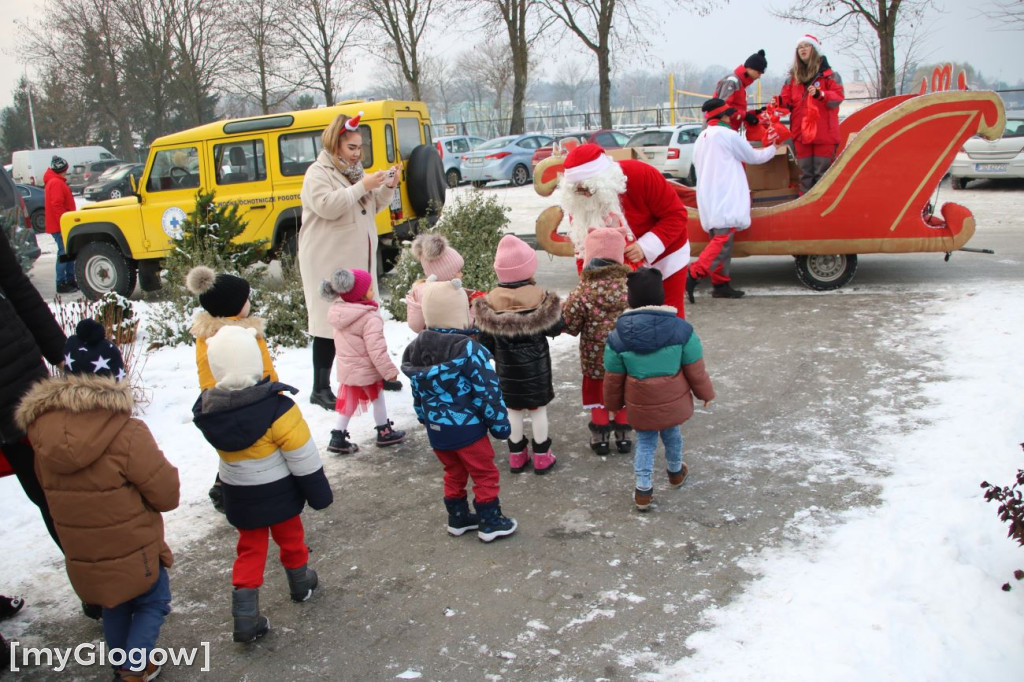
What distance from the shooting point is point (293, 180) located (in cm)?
1011

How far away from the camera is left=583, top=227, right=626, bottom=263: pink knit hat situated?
461 cm

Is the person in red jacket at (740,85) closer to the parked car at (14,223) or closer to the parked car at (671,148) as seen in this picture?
the parked car at (14,223)

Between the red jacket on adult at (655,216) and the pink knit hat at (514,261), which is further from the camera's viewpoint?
the red jacket on adult at (655,216)

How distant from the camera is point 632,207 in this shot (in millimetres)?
5016

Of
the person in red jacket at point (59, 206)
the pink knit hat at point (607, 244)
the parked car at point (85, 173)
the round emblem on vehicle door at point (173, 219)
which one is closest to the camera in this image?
the pink knit hat at point (607, 244)

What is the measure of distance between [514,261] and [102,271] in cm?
868

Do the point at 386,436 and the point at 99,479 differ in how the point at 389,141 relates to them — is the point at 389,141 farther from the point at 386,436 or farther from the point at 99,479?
the point at 99,479

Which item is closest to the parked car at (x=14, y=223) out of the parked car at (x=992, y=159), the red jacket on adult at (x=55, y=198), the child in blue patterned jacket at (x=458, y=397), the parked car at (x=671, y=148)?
the red jacket on adult at (x=55, y=198)

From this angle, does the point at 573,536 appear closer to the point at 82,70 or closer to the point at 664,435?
the point at 664,435

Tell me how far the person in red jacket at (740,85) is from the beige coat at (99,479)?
6747mm

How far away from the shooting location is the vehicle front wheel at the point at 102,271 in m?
10.9

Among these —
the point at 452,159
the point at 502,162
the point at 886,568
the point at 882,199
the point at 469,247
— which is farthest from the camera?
the point at 452,159

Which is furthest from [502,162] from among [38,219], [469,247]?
[469,247]

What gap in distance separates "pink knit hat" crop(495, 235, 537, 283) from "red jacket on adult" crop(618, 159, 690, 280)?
880 mm
